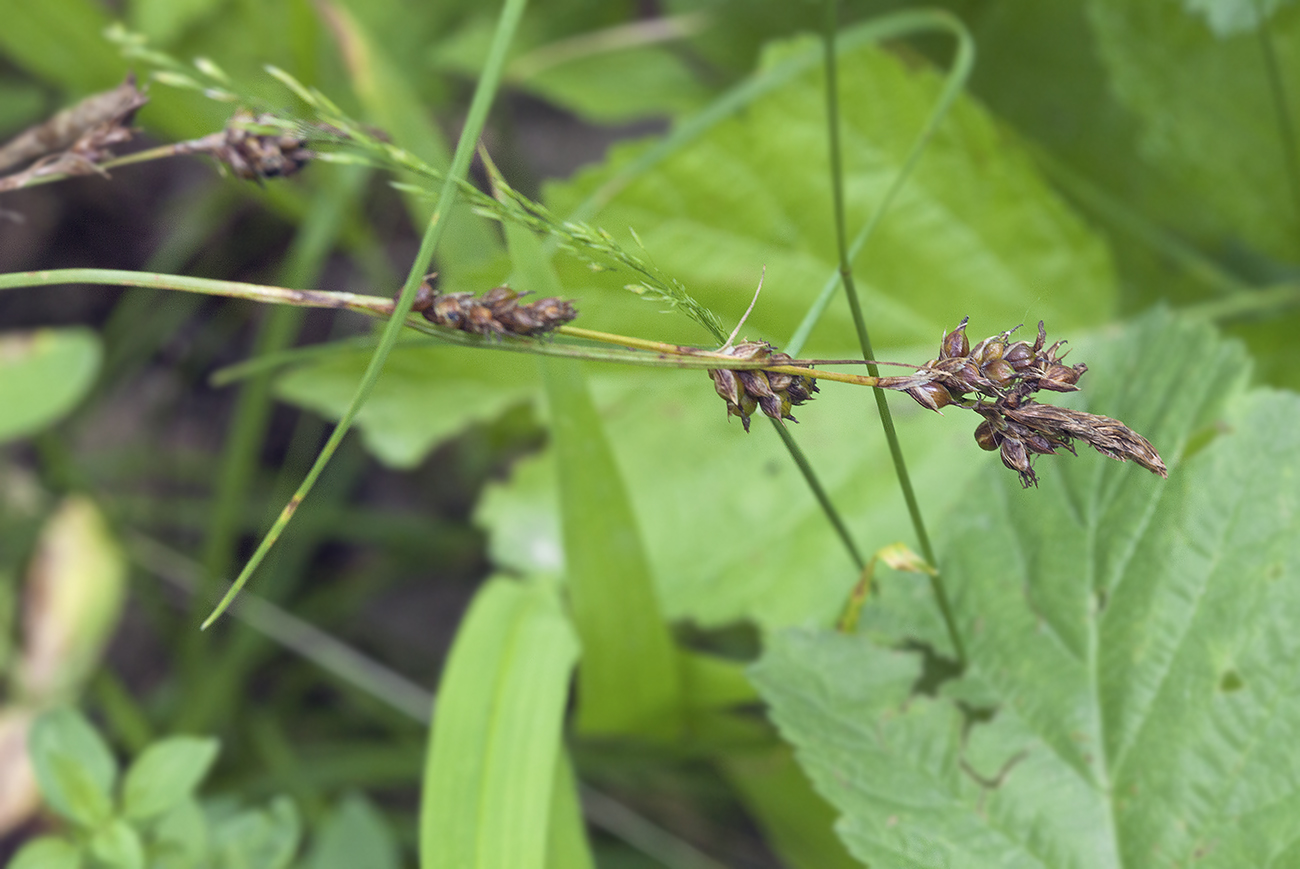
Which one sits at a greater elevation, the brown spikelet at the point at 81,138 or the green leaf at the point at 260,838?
the brown spikelet at the point at 81,138

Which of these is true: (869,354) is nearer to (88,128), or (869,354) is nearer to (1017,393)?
(1017,393)

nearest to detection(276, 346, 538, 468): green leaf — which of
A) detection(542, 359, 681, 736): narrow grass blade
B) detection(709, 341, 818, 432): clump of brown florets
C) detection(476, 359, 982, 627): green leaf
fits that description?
detection(476, 359, 982, 627): green leaf

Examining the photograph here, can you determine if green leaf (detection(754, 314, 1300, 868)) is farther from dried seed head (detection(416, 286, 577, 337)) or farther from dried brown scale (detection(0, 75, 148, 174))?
dried brown scale (detection(0, 75, 148, 174))

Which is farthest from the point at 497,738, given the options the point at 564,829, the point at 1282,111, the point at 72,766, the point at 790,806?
the point at 1282,111

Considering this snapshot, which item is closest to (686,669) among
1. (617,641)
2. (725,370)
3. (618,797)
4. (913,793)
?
(617,641)

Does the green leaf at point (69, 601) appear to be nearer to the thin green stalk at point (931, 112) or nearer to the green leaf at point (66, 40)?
the green leaf at point (66, 40)

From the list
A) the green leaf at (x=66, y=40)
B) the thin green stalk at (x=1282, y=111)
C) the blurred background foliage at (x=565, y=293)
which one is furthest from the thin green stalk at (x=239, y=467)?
the thin green stalk at (x=1282, y=111)
